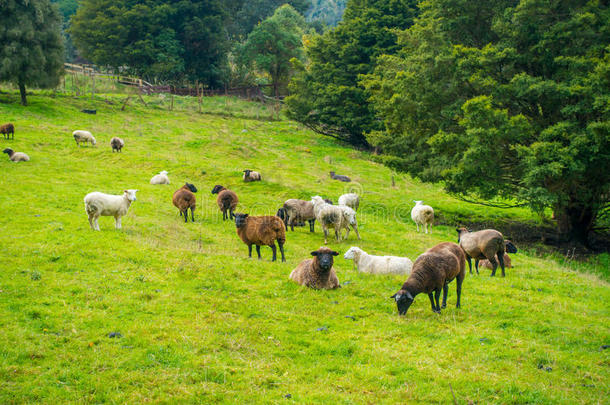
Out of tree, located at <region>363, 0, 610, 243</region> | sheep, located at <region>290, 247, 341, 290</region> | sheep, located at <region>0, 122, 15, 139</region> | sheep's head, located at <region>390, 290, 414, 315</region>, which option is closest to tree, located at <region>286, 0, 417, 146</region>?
tree, located at <region>363, 0, 610, 243</region>

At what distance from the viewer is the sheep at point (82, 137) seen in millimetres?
34763

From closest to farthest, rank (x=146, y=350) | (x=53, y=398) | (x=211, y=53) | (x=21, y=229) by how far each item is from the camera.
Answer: (x=53, y=398) → (x=146, y=350) → (x=21, y=229) → (x=211, y=53)

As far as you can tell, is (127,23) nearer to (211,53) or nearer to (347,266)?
(211,53)

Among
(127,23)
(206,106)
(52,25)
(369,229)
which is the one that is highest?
(127,23)

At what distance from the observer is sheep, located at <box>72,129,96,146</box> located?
114 ft

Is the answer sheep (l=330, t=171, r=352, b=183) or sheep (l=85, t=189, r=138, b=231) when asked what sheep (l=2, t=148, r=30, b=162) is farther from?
sheep (l=330, t=171, r=352, b=183)

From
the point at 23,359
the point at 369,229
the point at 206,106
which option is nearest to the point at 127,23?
the point at 206,106

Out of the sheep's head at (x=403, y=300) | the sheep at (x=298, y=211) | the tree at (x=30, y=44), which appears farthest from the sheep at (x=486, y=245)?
the tree at (x=30, y=44)

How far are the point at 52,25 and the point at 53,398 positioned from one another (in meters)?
50.7

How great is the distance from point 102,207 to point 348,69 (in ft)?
129

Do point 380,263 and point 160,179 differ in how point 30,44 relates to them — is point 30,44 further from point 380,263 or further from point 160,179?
point 380,263

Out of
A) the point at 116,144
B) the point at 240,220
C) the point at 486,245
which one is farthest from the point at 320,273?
the point at 116,144

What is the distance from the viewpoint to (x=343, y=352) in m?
8.76

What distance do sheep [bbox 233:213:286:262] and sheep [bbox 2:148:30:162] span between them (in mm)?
20769
